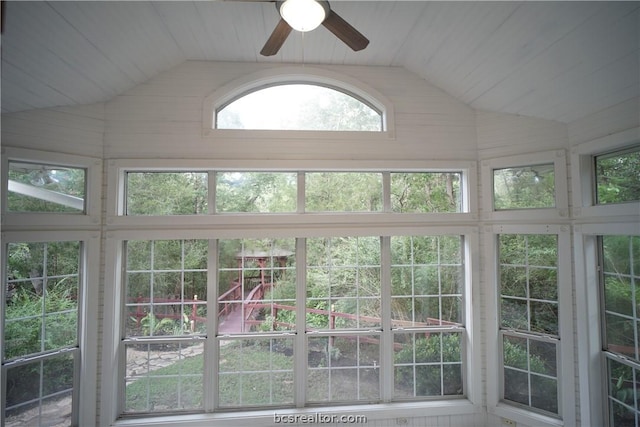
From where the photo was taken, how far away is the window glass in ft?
7.79

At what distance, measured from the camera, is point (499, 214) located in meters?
2.57

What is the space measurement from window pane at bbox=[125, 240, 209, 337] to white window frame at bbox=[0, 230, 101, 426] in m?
0.23

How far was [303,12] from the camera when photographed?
1.42 meters

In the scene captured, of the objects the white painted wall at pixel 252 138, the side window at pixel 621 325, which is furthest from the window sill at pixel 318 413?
the white painted wall at pixel 252 138

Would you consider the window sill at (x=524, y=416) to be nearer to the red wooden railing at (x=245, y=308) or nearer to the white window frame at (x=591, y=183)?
the red wooden railing at (x=245, y=308)

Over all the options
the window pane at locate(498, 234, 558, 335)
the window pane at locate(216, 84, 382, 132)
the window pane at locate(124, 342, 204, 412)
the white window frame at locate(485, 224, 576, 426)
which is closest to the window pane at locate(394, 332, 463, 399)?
the white window frame at locate(485, 224, 576, 426)

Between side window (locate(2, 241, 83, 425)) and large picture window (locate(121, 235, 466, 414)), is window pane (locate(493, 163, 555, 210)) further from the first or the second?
side window (locate(2, 241, 83, 425))

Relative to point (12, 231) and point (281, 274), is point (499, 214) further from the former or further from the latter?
point (12, 231)

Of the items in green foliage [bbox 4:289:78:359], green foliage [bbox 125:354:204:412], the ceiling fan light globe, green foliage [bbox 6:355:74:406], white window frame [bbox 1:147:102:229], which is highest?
the ceiling fan light globe

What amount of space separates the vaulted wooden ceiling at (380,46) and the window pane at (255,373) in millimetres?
2464

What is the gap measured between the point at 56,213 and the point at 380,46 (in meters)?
3.01

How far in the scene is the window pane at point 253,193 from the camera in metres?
2.59

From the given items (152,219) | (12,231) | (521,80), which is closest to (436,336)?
(521,80)

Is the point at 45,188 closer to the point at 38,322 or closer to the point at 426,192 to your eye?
the point at 38,322
